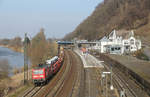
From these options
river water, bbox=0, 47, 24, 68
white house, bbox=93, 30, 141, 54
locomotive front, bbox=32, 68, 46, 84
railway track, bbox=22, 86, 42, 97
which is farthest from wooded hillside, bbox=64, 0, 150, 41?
railway track, bbox=22, 86, 42, 97

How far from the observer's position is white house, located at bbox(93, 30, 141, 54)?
65.2m

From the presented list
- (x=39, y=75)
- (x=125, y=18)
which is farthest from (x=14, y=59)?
(x=125, y=18)

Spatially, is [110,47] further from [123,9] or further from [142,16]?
[123,9]

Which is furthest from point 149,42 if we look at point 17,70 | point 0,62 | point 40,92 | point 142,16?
point 40,92

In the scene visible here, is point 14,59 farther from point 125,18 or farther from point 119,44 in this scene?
point 125,18

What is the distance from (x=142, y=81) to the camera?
24234mm

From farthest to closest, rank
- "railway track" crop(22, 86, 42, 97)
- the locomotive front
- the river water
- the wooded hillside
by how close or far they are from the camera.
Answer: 1. the wooded hillside
2. the river water
3. the locomotive front
4. "railway track" crop(22, 86, 42, 97)

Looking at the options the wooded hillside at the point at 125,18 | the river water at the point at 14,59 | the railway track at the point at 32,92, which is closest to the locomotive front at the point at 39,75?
the railway track at the point at 32,92

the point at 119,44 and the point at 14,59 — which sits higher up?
the point at 119,44

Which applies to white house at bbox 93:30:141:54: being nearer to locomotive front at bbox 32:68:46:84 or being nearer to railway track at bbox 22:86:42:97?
locomotive front at bbox 32:68:46:84

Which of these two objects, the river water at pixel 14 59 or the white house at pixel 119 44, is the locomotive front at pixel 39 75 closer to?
the river water at pixel 14 59

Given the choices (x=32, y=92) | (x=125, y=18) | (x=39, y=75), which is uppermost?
(x=125, y=18)

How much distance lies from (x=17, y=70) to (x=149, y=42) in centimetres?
5005

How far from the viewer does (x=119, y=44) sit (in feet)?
221
